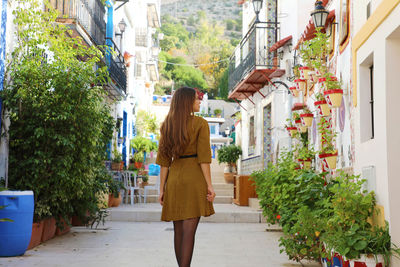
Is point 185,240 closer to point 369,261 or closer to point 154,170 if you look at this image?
point 369,261

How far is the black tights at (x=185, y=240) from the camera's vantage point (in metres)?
4.50

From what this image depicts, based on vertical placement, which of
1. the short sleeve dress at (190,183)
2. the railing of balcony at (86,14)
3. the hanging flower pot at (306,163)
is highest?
the railing of balcony at (86,14)

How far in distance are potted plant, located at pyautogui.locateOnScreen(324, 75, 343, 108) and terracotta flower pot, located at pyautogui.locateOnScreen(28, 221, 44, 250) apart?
4428mm

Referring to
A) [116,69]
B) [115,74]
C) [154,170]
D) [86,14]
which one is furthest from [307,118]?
[154,170]

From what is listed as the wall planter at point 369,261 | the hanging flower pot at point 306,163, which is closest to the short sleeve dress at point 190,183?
the wall planter at point 369,261

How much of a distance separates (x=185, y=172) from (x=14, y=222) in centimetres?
312

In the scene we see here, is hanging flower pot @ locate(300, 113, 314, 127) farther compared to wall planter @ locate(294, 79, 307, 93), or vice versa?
wall planter @ locate(294, 79, 307, 93)

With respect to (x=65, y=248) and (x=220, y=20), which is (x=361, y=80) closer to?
(x=65, y=248)

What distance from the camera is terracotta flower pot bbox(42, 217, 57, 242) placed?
8463 mm

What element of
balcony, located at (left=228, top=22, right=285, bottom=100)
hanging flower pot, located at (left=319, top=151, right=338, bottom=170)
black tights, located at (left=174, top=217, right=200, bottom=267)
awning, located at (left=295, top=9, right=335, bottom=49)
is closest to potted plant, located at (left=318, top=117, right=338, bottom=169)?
hanging flower pot, located at (left=319, top=151, right=338, bottom=170)

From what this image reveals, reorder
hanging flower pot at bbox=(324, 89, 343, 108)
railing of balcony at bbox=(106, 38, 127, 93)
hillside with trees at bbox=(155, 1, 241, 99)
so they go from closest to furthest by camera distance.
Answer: hanging flower pot at bbox=(324, 89, 343, 108) < railing of balcony at bbox=(106, 38, 127, 93) < hillside with trees at bbox=(155, 1, 241, 99)

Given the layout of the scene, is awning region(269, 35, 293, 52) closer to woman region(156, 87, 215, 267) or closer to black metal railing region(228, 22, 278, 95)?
black metal railing region(228, 22, 278, 95)

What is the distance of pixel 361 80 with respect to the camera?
5988 mm

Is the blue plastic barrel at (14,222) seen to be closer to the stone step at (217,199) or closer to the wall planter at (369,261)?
the wall planter at (369,261)
